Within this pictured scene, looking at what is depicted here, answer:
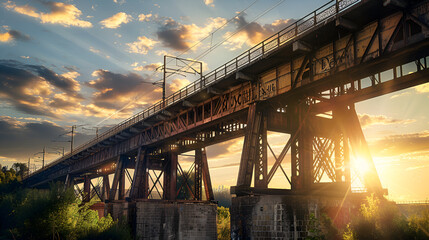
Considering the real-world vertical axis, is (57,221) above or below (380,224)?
below

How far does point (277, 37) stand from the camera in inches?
825

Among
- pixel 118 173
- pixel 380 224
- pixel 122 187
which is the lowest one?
pixel 380 224

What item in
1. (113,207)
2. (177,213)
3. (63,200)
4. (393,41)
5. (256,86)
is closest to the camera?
(393,41)

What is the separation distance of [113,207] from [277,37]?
2541 cm

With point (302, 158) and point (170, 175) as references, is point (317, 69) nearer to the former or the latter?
point (302, 158)

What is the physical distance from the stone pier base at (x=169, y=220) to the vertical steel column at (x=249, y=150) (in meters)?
14.9

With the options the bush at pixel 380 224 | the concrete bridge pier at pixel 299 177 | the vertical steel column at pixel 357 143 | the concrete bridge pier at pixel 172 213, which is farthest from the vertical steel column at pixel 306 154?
the concrete bridge pier at pixel 172 213

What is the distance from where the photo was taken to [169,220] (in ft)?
112

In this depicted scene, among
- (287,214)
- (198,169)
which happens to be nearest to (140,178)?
(198,169)

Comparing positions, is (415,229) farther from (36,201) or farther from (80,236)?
(36,201)

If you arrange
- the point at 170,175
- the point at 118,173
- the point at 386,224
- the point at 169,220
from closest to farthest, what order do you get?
the point at 386,224, the point at 169,220, the point at 170,175, the point at 118,173

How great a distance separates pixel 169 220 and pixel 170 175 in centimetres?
582

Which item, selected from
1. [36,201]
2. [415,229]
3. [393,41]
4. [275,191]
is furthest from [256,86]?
[36,201]

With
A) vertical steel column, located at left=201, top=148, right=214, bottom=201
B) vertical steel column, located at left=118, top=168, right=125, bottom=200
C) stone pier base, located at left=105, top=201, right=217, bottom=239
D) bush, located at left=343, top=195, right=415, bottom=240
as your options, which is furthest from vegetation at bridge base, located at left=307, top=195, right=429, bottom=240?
vertical steel column, located at left=118, top=168, right=125, bottom=200
